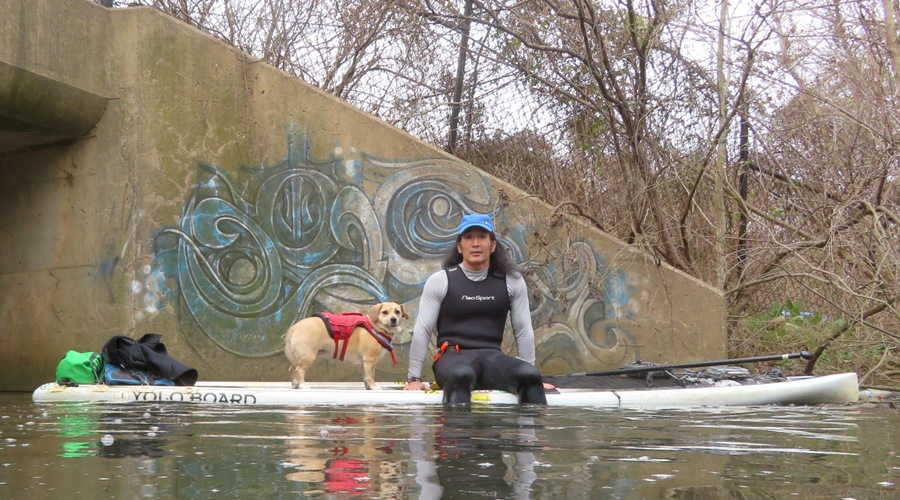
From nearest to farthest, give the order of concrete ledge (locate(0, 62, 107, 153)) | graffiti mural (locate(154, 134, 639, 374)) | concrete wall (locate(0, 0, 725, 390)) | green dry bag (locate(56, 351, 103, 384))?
green dry bag (locate(56, 351, 103, 384)), concrete ledge (locate(0, 62, 107, 153)), concrete wall (locate(0, 0, 725, 390)), graffiti mural (locate(154, 134, 639, 374))

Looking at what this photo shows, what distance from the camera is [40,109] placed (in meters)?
9.98

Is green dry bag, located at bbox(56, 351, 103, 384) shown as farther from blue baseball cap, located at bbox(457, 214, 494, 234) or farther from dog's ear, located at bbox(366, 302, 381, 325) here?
blue baseball cap, located at bbox(457, 214, 494, 234)

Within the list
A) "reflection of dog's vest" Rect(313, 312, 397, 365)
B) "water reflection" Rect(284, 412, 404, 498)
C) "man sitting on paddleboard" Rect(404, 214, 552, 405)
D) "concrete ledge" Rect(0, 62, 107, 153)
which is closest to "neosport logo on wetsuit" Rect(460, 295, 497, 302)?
"man sitting on paddleboard" Rect(404, 214, 552, 405)

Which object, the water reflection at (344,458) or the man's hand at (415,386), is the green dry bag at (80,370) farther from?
the water reflection at (344,458)

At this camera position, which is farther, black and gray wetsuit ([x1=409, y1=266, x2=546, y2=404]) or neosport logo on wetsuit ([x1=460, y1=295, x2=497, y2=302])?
neosport logo on wetsuit ([x1=460, y1=295, x2=497, y2=302])

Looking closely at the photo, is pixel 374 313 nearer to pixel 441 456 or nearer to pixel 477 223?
pixel 477 223

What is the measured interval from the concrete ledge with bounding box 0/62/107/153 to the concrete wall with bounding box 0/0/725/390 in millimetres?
41

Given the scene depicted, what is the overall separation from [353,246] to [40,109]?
358 cm

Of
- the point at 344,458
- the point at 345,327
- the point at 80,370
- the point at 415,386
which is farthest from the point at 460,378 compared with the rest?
the point at 344,458

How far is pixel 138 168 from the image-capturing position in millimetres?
10609

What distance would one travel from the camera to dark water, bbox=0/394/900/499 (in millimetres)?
2814

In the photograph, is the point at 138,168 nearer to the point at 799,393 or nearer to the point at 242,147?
the point at 242,147

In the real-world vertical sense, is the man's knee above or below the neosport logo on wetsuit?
below

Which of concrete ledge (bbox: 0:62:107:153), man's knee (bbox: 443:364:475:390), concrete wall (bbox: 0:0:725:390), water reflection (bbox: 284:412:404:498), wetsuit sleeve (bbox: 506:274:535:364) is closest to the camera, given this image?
water reflection (bbox: 284:412:404:498)
